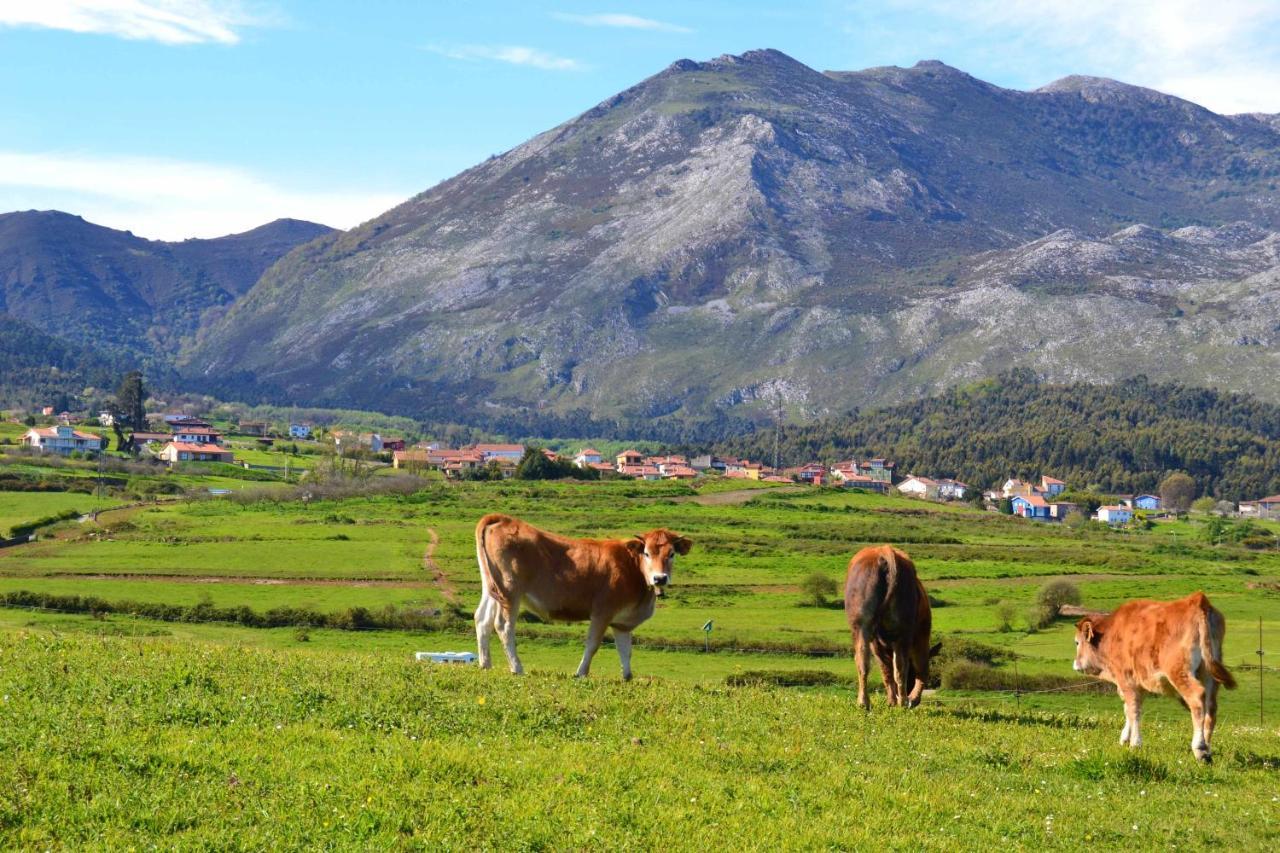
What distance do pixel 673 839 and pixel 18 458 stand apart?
478ft

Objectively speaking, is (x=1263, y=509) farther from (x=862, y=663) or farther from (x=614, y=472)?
(x=862, y=663)

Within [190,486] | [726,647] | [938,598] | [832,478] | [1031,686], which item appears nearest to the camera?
[1031,686]

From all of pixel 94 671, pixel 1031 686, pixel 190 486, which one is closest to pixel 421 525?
pixel 190 486

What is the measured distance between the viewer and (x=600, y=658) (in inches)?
1885

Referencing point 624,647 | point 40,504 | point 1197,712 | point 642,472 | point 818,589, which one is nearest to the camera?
point 1197,712

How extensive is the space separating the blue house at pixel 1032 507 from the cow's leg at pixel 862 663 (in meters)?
159

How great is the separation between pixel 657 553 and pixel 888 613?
3.55 m

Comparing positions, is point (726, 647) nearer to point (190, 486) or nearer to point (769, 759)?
point (769, 759)

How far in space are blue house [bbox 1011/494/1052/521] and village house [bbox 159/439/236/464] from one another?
10338 cm

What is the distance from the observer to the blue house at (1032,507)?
17400 centimetres

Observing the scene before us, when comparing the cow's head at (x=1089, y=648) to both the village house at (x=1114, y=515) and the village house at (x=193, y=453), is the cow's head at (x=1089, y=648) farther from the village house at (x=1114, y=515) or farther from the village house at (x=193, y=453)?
the village house at (x=193, y=453)

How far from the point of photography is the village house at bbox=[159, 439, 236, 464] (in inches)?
6570

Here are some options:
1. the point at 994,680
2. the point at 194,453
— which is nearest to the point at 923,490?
the point at 194,453

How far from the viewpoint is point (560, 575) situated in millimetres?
20266
